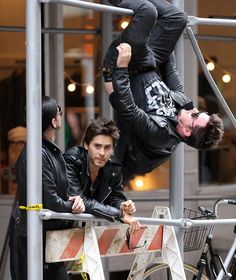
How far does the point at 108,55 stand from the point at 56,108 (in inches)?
19.0

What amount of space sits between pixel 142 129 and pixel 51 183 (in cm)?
61

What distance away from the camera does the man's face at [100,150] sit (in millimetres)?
4270

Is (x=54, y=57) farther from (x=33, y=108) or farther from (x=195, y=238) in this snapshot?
(x=33, y=108)

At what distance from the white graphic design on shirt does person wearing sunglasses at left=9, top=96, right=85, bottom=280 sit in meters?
0.55

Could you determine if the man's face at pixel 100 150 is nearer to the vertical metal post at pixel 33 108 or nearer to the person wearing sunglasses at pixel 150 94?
the person wearing sunglasses at pixel 150 94

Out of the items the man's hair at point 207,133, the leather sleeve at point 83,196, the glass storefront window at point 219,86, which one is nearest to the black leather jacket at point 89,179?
the leather sleeve at point 83,196

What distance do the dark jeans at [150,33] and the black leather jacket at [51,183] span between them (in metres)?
0.63

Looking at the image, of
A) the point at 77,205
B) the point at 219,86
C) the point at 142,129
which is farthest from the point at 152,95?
the point at 219,86

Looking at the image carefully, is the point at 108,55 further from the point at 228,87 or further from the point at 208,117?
the point at 228,87

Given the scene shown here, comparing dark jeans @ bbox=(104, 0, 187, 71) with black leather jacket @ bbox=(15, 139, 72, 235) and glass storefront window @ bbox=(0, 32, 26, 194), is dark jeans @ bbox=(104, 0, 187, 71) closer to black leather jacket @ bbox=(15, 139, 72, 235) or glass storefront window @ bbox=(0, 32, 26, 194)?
black leather jacket @ bbox=(15, 139, 72, 235)

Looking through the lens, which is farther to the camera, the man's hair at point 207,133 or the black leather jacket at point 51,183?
the man's hair at point 207,133

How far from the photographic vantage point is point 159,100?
14.4 feet

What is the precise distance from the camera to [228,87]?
820 centimetres

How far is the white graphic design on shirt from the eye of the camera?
4379 mm
